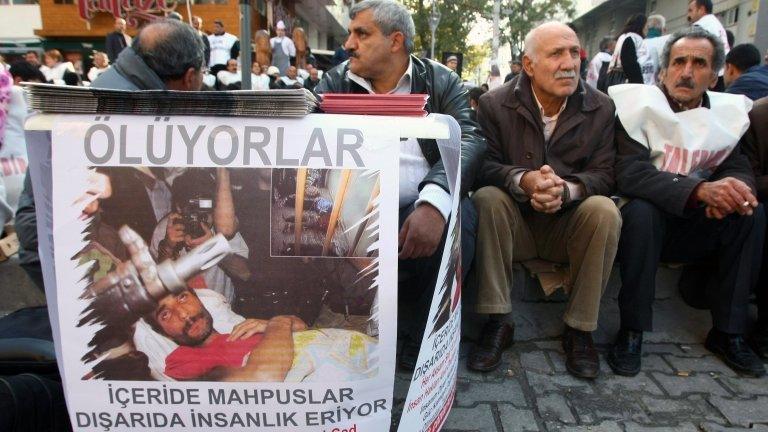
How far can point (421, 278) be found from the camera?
2.27 meters

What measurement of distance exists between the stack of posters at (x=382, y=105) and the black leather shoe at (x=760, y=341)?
228 centimetres

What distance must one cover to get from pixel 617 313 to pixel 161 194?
241 centimetres

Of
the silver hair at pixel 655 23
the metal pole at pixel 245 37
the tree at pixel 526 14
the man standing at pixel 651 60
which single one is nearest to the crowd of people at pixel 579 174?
the metal pole at pixel 245 37

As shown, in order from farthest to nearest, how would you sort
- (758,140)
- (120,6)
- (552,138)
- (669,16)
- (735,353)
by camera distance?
(669,16) → (120,6) → (758,140) → (552,138) → (735,353)

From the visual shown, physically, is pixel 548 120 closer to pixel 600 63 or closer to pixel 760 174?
pixel 760 174

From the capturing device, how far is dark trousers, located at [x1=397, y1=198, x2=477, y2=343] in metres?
2.18

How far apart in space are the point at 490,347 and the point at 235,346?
1441mm

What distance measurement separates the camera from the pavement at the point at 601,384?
82.6 inches

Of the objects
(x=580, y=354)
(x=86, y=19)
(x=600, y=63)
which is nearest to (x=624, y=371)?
(x=580, y=354)

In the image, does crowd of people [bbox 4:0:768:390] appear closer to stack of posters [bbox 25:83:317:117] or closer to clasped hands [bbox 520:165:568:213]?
clasped hands [bbox 520:165:568:213]

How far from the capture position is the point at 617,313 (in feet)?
9.37

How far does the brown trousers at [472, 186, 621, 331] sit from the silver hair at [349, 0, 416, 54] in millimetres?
922

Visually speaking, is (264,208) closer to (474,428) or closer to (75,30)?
(474,428)

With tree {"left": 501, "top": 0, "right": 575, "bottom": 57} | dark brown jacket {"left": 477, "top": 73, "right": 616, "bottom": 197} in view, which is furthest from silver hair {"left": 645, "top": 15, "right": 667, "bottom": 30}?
tree {"left": 501, "top": 0, "right": 575, "bottom": 57}
